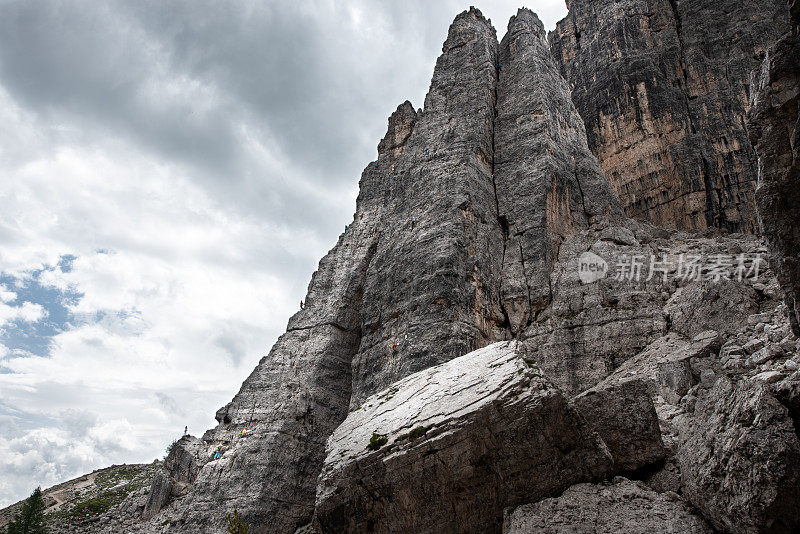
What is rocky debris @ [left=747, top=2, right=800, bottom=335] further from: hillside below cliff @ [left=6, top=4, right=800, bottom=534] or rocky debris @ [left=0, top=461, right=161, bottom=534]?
rocky debris @ [left=0, top=461, right=161, bottom=534]

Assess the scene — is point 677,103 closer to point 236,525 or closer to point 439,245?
point 439,245

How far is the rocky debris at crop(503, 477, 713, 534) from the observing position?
10.6 meters

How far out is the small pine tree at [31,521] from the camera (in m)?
40.1

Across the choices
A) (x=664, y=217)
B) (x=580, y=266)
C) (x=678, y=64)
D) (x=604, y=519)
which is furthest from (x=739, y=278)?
(x=678, y=64)

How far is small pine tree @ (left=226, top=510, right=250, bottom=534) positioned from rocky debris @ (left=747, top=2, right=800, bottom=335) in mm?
28333

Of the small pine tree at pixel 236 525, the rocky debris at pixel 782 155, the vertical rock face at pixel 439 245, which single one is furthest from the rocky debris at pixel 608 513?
the small pine tree at pixel 236 525

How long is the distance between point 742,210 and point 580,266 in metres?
22.7

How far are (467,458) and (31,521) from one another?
44.7 meters

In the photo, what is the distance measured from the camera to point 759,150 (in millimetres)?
9938

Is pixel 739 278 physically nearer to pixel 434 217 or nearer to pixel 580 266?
pixel 580 266

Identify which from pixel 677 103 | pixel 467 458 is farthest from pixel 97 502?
pixel 677 103

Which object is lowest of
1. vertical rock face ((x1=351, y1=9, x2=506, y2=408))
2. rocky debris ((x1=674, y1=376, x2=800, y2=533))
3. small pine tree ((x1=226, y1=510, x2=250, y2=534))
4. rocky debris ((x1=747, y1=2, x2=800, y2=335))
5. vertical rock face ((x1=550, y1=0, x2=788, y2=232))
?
small pine tree ((x1=226, y1=510, x2=250, y2=534))

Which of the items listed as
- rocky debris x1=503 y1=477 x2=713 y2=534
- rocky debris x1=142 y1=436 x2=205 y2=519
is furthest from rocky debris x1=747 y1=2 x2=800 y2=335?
rocky debris x1=142 y1=436 x2=205 y2=519

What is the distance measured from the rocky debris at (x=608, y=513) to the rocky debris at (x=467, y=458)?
0.48 m
